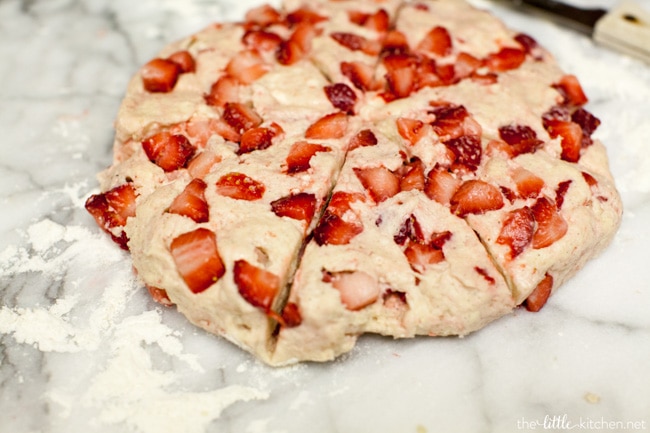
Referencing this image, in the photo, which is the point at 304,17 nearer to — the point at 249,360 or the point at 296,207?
the point at 296,207

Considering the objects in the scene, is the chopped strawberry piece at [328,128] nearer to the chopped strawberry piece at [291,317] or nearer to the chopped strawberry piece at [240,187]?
the chopped strawberry piece at [240,187]

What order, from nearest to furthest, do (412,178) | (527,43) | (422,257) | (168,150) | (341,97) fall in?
(422,257)
(412,178)
(168,150)
(341,97)
(527,43)

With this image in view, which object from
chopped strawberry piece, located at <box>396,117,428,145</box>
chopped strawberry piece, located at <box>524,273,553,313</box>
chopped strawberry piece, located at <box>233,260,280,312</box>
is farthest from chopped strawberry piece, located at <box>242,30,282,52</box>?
chopped strawberry piece, located at <box>524,273,553,313</box>

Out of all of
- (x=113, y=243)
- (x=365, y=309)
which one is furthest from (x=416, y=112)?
(x=113, y=243)

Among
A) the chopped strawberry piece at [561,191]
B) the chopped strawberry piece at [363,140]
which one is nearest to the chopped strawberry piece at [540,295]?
the chopped strawberry piece at [561,191]

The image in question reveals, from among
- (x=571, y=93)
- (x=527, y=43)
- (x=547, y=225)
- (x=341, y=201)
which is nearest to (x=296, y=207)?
(x=341, y=201)

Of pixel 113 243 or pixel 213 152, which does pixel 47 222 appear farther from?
pixel 213 152
